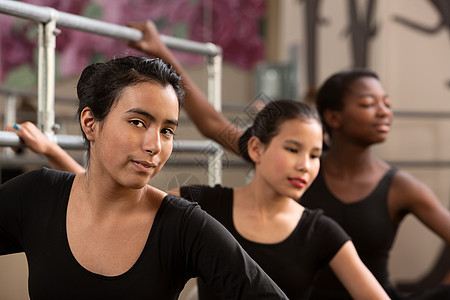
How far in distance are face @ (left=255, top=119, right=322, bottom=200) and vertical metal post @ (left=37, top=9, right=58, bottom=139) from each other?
501 millimetres

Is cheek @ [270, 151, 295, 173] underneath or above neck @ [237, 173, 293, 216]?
above

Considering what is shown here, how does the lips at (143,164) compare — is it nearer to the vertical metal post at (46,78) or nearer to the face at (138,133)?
the face at (138,133)

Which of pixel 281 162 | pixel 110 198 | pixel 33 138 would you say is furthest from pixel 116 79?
pixel 281 162

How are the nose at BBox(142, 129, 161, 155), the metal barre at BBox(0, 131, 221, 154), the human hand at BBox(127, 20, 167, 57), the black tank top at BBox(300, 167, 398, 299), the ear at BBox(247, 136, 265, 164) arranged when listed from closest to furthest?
1. the nose at BBox(142, 129, 161, 155)
2. the metal barre at BBox(0, 131, 221, 154)
3. the ear at BBox(247, 136, 265, 164)
4. the human hand at BBox(127, 20, 167, 57)
5. the black tank top at BBox(300, 167, 398, 299)

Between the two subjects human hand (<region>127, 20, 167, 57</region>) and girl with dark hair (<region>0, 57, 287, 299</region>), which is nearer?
girl with dark hair (<region>0, 57, 287, 299</region>)

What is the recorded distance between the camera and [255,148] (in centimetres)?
147

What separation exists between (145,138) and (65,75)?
3986mm

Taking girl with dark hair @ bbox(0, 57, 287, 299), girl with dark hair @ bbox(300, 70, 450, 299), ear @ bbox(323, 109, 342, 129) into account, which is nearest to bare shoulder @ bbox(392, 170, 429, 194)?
girl with dark hair @ bbox(300, 70, 450, 299)

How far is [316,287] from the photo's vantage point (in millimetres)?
1729

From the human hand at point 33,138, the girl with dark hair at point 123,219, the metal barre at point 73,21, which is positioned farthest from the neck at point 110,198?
the metal barre at point 73,21

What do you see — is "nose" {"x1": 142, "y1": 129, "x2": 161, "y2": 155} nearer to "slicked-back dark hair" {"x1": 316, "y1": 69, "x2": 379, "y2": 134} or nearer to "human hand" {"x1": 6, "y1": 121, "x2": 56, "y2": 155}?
"human hand" {"x1": 6, "y1": 121, "x2": 56, "y2": 155}

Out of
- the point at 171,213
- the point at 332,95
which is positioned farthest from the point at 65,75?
the point at 171,213

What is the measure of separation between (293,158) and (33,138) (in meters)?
0.56

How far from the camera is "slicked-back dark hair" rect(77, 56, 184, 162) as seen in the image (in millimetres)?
952
